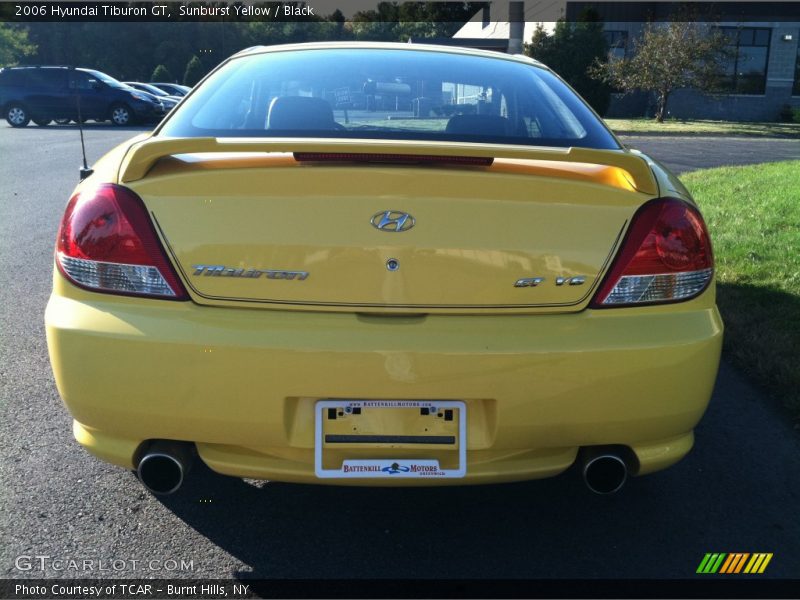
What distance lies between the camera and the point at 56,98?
79.2 ft

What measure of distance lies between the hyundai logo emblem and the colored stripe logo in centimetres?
143

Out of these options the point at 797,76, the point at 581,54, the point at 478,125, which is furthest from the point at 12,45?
the point at 478,125

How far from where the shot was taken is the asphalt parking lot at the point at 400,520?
2395mm

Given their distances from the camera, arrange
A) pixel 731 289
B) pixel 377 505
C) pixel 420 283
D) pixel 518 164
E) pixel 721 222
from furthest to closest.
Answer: pixel 721 222, pixel 731 289, pixel 377 505, pixel 518 164, pixel 420 283

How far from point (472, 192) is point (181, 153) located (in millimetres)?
833

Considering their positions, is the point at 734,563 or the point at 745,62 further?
the point at 745,62

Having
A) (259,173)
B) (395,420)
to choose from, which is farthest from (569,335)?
(259,173)

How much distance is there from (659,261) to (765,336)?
8.28ft

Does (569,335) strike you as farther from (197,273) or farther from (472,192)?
(197,273)

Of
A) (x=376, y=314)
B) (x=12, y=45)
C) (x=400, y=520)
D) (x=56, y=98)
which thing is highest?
(x=12, y=45)

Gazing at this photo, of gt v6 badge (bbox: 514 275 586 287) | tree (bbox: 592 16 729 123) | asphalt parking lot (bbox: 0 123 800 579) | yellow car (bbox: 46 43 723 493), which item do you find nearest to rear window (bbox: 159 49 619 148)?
yellow car (bbox: 46 43 723 493)

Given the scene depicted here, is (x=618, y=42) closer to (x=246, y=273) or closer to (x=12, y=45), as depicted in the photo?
(x=246, y=273)

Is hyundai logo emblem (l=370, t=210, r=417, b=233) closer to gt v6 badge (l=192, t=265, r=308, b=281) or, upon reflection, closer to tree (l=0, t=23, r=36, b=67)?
gt v6 badge (l=192, t=265, r=308, b=281)

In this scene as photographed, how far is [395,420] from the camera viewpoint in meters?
2.14
